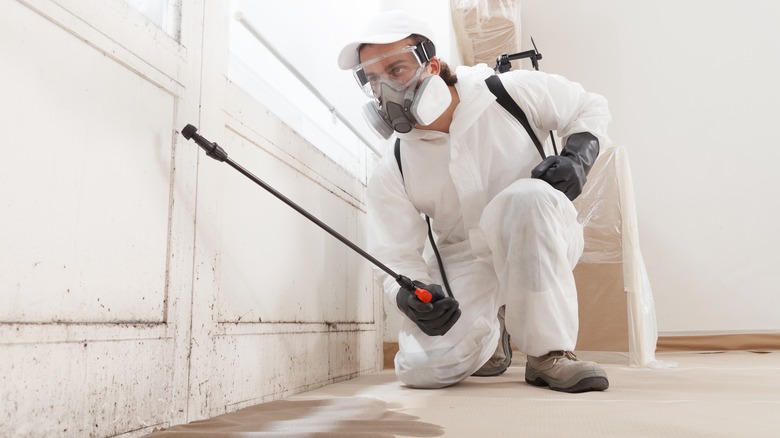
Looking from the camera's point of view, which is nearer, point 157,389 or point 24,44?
point 24,44

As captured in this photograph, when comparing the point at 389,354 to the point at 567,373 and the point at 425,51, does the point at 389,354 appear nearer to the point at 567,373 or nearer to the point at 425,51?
the point at 567,373

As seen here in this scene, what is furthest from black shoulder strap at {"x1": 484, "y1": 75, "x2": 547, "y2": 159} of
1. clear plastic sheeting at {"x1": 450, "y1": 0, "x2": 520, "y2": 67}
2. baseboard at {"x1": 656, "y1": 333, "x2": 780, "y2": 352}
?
baseboard at {"x1": 656, "y1": 333, "x2": 780, "y2": 352}

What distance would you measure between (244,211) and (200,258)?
0.20 meters

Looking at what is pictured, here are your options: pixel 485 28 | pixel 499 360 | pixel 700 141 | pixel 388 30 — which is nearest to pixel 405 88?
pixel 388 30

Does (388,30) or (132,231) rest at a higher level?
(388,30)

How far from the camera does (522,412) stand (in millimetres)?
1001

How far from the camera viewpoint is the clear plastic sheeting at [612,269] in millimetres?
2098

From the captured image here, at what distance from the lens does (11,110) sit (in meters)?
0.68

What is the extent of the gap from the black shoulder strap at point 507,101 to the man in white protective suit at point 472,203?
1 centimetres

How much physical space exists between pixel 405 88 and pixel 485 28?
1515 millimetres

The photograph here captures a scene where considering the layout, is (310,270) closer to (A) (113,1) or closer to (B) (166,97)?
(B) (166,97)

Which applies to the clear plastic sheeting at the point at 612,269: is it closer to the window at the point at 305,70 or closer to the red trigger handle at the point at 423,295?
the window at the point at 305,70

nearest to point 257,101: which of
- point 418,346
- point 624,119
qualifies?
point 418,346

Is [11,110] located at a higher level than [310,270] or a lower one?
higher
